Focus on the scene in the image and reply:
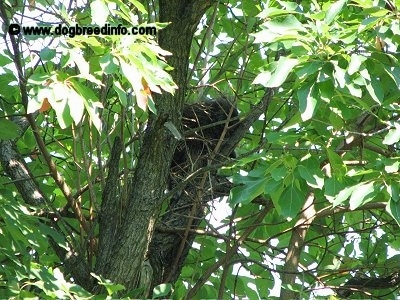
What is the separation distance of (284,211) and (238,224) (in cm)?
152

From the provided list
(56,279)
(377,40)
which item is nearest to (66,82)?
(56,279)

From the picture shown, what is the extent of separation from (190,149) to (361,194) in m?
1.45

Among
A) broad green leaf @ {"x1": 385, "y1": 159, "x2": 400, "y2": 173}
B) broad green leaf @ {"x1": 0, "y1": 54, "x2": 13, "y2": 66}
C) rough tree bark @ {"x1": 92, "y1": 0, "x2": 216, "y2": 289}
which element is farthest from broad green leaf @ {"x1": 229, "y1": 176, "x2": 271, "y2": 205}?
broad green leaf @ {"x1": 0, "y1": 54, "x2": 13, "y2": 66}

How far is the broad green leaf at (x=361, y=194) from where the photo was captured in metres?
2.41

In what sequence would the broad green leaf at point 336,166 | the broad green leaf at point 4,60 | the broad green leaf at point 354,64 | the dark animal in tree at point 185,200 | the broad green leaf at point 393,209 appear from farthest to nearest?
the dark animal in tree at point 185,200 < the broad green leaf at point 4,60 < the broad green leaf at point 336,166 < the broad green leaf at point 393,209 < the broad green leaf at point 354,64

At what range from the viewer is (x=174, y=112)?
10.4ft

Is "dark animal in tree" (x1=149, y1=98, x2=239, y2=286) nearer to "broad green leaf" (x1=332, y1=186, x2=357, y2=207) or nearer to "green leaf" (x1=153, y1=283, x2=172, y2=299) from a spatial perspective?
"green leaf" (x1=153, y1=283, x2=172, y2=299)

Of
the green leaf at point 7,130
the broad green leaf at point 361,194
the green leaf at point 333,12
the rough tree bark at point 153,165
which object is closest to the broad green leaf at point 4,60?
the green leaf at point 7,130

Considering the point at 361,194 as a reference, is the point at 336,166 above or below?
above

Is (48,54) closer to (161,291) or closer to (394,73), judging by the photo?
(161,291)

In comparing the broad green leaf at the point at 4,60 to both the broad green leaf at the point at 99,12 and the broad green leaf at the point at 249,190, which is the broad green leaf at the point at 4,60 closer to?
the broad green leaf at the point at 99,12

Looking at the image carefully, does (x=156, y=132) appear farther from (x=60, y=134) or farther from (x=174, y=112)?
(x=60, y=134)

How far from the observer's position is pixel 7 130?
3.17 m

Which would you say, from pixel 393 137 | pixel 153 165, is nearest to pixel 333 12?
pixel 393 137
